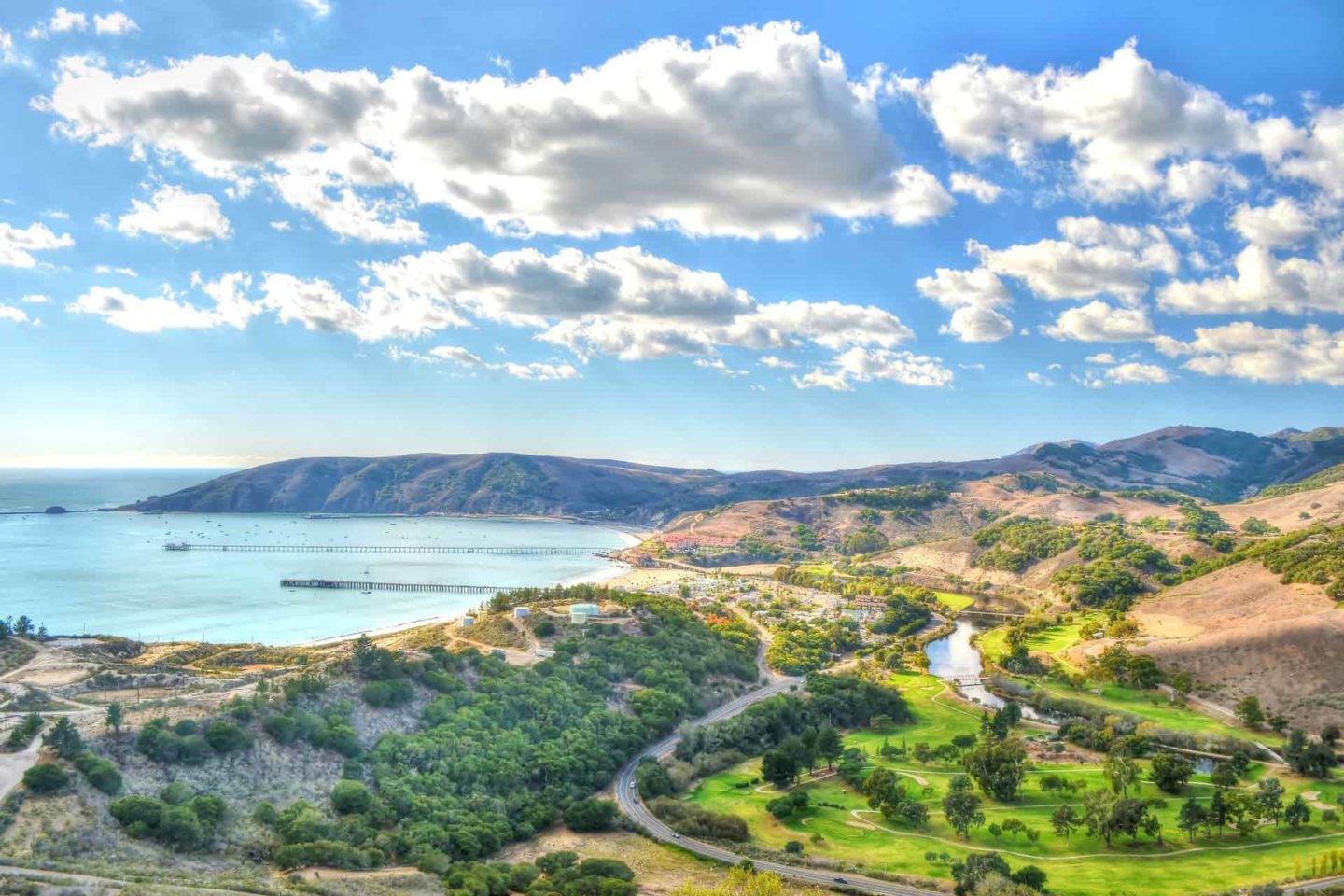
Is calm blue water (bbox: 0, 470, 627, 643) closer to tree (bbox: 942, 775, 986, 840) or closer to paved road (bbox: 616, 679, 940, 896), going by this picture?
paved road (bbox: 616, 679, 940, 896)

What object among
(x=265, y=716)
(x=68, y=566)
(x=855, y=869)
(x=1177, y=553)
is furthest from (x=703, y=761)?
(x=68, y=566)

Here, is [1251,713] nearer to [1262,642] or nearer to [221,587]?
[1262,642]

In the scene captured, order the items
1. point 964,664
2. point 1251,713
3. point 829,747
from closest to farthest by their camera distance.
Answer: point 829,747
point 1251,713
point 964,664

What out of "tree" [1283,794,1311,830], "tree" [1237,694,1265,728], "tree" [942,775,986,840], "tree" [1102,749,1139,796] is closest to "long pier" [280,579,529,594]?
"tree" [1237,694,1265,728]

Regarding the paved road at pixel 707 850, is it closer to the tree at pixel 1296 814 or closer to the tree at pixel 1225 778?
the tree at pixel 1296 814

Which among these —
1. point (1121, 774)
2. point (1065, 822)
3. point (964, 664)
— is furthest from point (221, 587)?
point (1121, 774)

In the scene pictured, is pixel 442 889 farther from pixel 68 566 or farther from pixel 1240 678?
pixel 68 566

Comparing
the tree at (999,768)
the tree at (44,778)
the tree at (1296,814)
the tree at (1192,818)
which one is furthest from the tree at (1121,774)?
the tree at (44,778)
